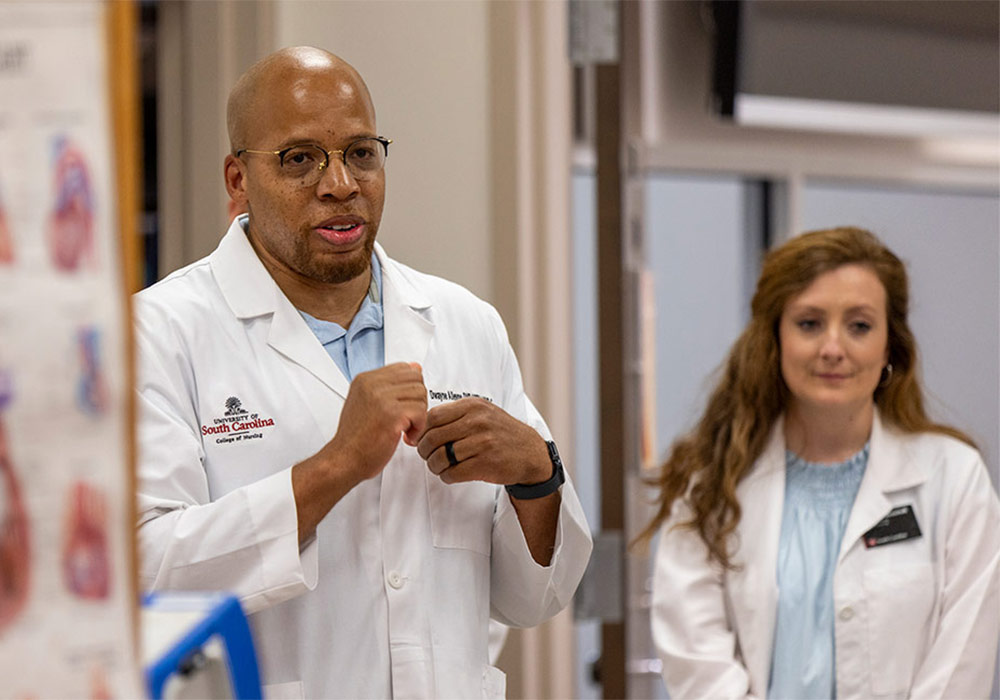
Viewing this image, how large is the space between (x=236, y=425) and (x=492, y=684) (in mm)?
449

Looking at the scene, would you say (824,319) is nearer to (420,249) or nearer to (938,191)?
(420,249)

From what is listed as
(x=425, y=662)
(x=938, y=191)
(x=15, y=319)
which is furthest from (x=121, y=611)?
(x=938, y=191)

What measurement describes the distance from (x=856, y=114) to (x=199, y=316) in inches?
100

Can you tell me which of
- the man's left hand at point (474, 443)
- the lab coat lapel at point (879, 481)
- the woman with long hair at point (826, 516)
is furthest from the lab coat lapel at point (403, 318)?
the lab coat lapel at point (879, 481)

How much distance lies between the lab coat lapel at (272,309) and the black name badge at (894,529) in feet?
3.39

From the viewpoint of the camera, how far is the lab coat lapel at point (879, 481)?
201 centimetres

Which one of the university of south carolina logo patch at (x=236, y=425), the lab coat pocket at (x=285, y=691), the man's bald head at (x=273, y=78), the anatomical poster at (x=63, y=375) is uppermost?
the man's bald head at (x=273, y=78)

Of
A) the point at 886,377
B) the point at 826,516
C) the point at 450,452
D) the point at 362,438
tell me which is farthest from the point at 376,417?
the point at 886,377

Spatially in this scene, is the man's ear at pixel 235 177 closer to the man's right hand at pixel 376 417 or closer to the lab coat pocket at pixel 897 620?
the man's right hand at pixel 376 417

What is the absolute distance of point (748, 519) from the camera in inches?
82.1

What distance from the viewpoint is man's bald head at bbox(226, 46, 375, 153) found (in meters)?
1.39

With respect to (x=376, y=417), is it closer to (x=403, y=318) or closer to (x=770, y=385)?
(x=403, y=318)

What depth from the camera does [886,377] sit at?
2211mm

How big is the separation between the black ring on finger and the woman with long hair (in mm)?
844
